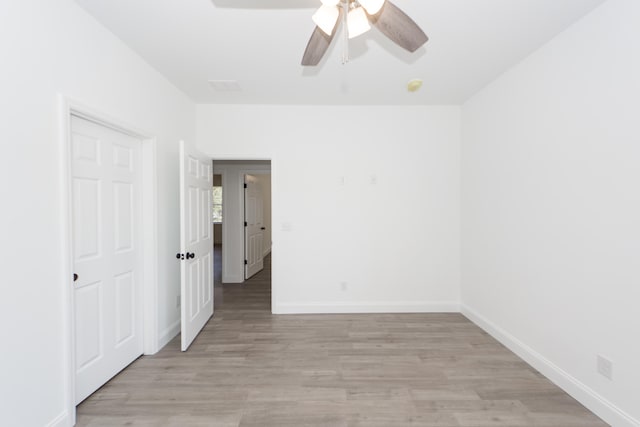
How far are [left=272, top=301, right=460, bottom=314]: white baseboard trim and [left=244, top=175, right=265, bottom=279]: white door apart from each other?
78.6 inches

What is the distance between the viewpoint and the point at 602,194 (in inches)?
71.6

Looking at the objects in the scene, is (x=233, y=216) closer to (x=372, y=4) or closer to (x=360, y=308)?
(x=360, y=308)

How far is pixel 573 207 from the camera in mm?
2025

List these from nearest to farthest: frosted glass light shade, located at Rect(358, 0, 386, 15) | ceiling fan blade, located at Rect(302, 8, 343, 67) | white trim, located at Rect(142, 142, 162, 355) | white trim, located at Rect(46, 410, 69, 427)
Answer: frosted glass light shade, located at Rect(358, 0, 386, 15)
ceiling fan blade, located at Rect(302, 8, 343, 67)
white trim, located at Rect(46, 410, 69, 427)
white trim, located at Rect(142, 142, 162, 355)

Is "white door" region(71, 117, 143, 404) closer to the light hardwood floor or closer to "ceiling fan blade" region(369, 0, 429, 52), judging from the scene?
the light hardwood floor

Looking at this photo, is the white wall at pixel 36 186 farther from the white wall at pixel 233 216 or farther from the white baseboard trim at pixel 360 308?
the white wall at pixel 233 216

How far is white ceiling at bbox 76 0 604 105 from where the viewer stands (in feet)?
6.01

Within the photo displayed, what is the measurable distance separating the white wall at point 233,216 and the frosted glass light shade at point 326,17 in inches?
151

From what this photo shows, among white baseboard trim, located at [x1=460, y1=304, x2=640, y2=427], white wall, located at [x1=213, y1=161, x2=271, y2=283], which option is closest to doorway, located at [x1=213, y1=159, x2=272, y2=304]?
white wall, located at [x1=213, y1=161, x2=271, y2=283]

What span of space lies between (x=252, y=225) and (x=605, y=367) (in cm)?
507

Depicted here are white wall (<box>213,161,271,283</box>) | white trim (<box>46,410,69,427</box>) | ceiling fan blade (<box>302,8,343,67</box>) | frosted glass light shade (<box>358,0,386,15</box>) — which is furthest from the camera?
white wall (<box>213,161,271,283</box>)

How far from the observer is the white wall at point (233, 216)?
5152 millimetres

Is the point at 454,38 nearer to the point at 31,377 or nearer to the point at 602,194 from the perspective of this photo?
the point at 602,194

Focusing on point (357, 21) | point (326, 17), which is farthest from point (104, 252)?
point (357, 21)
